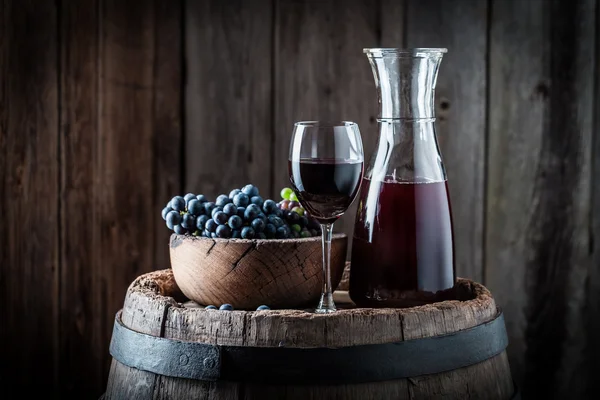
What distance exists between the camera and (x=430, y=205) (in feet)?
3.22

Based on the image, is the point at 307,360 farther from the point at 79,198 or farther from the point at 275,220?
the point at 79,198

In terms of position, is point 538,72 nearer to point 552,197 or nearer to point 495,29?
point 495,29

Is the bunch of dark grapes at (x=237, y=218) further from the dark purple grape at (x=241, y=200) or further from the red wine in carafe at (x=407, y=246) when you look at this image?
the red wine in carafe at (x=407, y=246)

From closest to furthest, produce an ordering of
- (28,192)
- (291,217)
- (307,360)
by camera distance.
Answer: (307,360) → (291,217) → (28,192)

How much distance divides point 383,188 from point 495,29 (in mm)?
972

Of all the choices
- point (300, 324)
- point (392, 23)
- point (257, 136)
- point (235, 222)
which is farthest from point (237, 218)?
point (392, 23)

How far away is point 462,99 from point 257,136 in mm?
504

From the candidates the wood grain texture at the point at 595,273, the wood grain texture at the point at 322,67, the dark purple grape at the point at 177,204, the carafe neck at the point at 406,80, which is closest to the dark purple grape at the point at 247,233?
the dark purple grape at the point at 177,204

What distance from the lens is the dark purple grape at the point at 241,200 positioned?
102 centimetres

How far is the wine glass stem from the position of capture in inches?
37.4

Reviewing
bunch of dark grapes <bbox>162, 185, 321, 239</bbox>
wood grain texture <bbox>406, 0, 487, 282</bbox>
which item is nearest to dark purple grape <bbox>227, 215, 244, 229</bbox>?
bunch of dark grapes <bbox>162, 185, 321, 239</bbox>

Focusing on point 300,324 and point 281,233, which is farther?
point 281,233

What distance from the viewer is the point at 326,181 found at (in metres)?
0.92

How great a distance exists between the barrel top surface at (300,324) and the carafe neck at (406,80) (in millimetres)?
256
